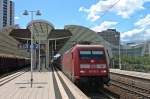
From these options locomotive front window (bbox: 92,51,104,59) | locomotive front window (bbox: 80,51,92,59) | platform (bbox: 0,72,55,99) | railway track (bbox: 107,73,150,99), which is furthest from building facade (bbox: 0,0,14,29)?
locomotive front window (bbox: 92,51,104,59)

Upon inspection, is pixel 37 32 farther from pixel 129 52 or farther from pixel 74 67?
pixel 74 67

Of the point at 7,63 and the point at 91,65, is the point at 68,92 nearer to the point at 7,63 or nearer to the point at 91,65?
the point at 91,65

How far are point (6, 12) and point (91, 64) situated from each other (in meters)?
70.4

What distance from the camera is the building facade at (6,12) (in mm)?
89863

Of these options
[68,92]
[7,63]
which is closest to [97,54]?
[68,92]

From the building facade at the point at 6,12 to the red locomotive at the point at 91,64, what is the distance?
6410 cm

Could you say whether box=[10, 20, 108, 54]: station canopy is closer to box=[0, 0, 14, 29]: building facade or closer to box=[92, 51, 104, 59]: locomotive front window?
box=[0, 0, 14, 29]: building facade

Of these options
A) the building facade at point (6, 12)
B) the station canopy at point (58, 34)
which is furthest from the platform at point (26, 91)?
the building facade at point (6, 12)

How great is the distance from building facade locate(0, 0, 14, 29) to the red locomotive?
64100 mm

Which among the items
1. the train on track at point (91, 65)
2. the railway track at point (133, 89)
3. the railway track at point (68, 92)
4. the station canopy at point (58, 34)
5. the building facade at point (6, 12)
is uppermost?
the building facade at point (6, 12)

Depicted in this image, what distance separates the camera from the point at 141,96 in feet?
73.0

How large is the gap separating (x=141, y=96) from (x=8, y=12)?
7399 centimetres

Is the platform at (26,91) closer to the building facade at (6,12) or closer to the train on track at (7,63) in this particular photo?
the train on track at (7,63)

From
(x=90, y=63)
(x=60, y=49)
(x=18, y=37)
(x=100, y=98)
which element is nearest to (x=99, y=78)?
(x=90, y=63)
